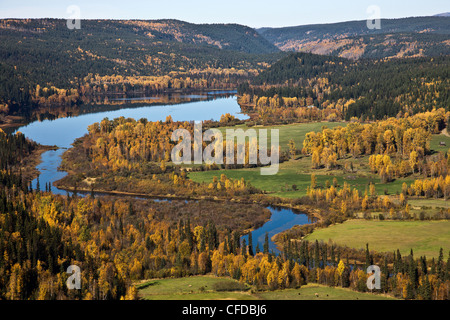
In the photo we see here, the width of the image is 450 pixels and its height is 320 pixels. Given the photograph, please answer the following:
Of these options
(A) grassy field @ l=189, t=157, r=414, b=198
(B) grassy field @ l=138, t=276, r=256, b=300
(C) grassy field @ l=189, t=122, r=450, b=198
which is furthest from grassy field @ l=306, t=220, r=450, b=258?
(B) grassy field @ l=138, t=276, r=256, b=300

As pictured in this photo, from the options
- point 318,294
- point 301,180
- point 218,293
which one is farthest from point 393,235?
point 301,180

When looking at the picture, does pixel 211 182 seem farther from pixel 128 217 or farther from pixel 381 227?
pixel 381 227

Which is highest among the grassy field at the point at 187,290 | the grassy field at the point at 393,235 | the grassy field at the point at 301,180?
the grassy field at the point at 301,180

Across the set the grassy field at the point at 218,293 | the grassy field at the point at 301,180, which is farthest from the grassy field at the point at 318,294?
the grassy field at the point at 301,180

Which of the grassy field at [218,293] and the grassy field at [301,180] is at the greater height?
the grassy field at [301,180]

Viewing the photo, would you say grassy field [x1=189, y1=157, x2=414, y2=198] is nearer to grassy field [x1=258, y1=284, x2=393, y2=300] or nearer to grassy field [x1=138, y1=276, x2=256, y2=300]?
grassy field [x1=138, y1=276, x2=256, y2=300]

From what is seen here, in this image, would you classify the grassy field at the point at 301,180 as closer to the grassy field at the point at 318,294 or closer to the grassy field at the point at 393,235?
the grassy field at the point at 393,235
